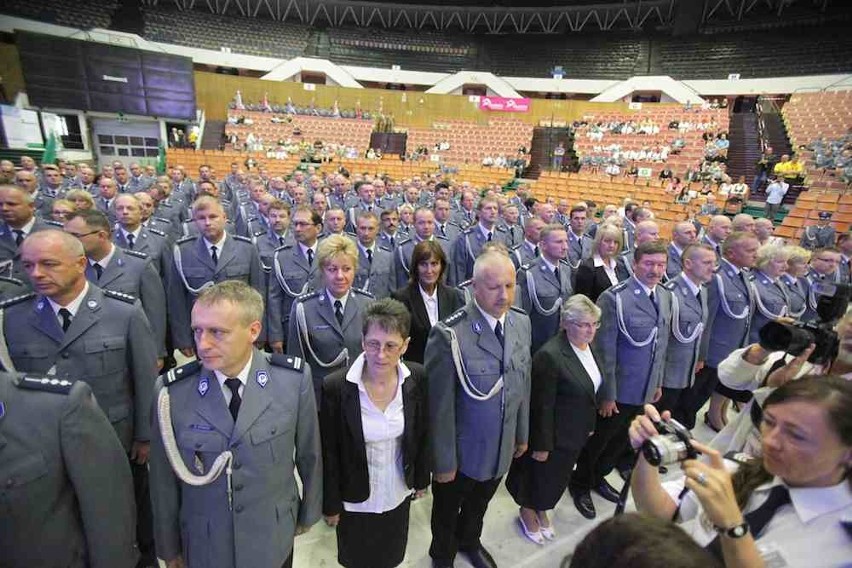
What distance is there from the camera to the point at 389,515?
6.34 feet

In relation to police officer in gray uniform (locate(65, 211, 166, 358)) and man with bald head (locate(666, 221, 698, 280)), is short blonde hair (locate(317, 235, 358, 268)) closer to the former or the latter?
police officer in gray uniform (locate(65, 211, 166, 358))

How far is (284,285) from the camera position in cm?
359

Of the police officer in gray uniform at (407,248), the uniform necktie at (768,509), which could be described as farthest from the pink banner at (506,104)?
the uniform necktie at (768,509)

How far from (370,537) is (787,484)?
5.35 ft

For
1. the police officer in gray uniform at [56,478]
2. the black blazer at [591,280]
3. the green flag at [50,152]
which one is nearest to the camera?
the police officer in gray uniform at [56,478]

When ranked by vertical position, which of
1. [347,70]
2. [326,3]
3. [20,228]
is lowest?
[20,228]

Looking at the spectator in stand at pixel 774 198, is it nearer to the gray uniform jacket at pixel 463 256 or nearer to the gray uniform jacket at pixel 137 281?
the gray uniform jacket at pixel 463 256

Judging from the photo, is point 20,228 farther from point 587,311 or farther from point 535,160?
point 535,160

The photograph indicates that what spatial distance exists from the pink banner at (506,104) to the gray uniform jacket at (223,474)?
81.3 ft

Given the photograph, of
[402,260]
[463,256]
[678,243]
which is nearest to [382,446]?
[402,260]

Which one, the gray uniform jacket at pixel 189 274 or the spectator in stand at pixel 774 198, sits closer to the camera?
the gray uniform jacket at pixel 189 274

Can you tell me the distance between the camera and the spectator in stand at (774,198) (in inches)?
429

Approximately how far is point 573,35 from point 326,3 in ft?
55.1

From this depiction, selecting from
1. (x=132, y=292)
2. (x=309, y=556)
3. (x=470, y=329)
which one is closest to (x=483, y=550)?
(x=309, y=556)
